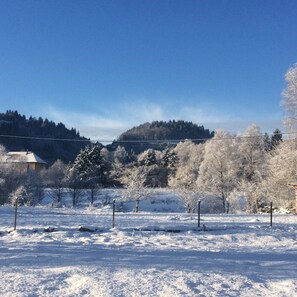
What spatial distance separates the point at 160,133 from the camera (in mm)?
149750

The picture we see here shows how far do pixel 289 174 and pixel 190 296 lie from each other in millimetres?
26570

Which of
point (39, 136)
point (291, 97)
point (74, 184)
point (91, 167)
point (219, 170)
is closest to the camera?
point (291, 97)

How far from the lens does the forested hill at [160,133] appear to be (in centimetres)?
13212

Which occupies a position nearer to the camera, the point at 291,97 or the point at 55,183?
the point at 291,97

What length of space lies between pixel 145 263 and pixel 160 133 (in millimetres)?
141543

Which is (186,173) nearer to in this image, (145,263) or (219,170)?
(219,170)

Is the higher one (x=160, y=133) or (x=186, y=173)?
(x=160, y=133)

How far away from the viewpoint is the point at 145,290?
627 cm

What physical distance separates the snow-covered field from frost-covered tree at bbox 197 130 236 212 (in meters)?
28.3

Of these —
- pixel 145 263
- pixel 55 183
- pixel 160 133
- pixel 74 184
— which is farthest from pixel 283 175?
pixel 160 133

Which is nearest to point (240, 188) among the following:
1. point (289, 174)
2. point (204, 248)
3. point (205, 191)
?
point (205, 191)

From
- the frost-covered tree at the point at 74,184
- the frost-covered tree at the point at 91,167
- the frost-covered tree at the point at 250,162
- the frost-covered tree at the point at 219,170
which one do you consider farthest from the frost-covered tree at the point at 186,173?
the frost-covered tree at the point at 74,184

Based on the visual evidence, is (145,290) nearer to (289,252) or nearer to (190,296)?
(190,296)

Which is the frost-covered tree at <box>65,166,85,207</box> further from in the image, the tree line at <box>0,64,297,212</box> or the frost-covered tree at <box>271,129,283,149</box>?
the frost-covered tree at <box>271,129,283,149</box>
